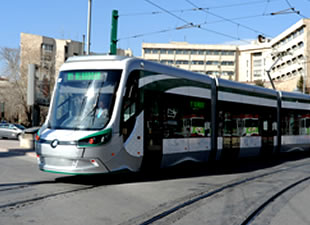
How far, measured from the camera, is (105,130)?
29.3ft

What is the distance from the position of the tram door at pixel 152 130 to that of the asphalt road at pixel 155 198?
522 millimetres

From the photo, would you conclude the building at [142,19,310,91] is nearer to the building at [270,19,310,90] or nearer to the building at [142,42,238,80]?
the building at [142,42,238,80]

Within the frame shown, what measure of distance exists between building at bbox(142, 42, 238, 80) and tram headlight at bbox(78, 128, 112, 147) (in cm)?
9426

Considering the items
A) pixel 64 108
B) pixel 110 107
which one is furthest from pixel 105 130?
pixel 64 108

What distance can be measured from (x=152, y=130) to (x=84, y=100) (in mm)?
2011

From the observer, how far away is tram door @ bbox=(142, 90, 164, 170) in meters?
10.2

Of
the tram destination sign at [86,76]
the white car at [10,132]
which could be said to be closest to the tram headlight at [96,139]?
the tram destination sign at [86,76]

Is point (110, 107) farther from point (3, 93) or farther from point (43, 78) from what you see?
point (3, 93)

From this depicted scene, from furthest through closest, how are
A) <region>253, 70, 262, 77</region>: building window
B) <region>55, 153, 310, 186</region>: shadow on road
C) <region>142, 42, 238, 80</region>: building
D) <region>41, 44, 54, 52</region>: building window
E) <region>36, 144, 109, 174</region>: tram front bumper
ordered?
<region>253, 70, 262, 77</region>: building window → <region>142, 42, 238, 80</region>: building → <region>41, 44, 54, 52</region>: building window → <region>55, 153, 310, 186</region>: shadow on road → <region>36, 144, 109, 174</region>: tram front bumper

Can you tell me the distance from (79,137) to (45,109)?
4182 centimetres

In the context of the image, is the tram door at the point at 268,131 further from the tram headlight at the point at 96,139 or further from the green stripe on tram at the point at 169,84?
the tram headlight at the point at 96,139

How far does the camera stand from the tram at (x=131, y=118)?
8922 millimetres

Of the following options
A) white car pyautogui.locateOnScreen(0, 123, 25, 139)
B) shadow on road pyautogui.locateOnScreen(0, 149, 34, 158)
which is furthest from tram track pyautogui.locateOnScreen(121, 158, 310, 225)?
white car pyautogui.locateOnScreen(0, 123, 25, 139)

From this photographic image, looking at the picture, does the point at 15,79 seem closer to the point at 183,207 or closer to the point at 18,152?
the point at 18,152
